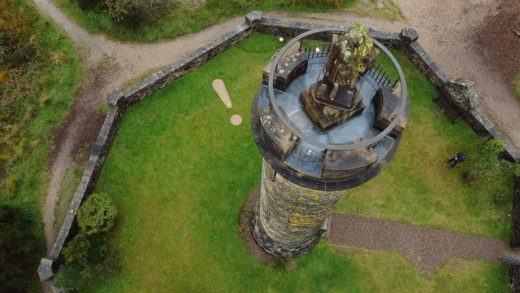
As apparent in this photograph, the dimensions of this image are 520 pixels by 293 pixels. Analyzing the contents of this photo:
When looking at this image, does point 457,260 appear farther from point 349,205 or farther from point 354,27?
point 354,27

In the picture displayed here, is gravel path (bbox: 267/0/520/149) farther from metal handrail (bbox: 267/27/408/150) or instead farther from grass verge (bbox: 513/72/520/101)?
metal handrail (bbox: 267/27/408/150)

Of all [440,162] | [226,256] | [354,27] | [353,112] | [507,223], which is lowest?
[507,223]

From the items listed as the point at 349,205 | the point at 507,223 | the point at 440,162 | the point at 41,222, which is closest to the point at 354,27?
the point at 349,205

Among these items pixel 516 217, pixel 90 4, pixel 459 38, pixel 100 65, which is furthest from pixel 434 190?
pixel 90 4

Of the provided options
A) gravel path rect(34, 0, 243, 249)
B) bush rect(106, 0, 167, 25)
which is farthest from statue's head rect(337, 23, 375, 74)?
bush rect(106, 0, 167, 25)

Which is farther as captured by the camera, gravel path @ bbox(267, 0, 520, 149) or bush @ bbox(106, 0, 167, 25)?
bush @ bbox(106, 0, 167, 25)

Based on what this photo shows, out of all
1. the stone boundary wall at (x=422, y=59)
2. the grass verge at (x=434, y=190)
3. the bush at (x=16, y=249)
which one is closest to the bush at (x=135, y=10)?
the stone boundary wall at (x=422, y=59)
